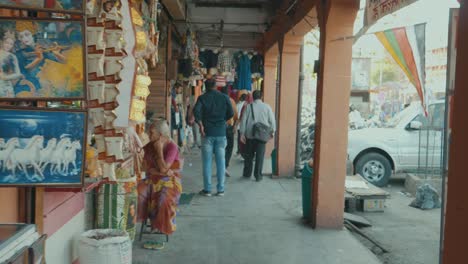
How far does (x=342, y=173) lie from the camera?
6.60 m

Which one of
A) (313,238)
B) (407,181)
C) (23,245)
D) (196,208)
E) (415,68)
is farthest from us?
(407,181)

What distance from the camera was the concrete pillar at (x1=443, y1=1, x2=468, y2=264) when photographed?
2.83 metres

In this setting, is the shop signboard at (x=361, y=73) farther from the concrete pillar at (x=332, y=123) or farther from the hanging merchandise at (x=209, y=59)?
the concrete pillar at (x=332, y=123)

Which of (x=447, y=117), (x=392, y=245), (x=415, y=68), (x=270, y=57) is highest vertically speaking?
(x=270, y=57)

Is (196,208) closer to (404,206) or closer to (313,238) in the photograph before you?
(313,238)

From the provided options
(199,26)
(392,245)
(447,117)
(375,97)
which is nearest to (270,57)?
(199,26)

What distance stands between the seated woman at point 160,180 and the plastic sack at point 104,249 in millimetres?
1153

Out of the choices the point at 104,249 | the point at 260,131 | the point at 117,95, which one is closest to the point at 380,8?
the point at 117,95

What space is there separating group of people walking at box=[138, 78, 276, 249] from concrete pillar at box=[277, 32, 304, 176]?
2.32 feet

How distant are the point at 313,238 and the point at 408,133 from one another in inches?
240

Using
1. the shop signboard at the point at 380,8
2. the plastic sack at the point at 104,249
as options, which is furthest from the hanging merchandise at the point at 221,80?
the plastic sack at the point at 104,249

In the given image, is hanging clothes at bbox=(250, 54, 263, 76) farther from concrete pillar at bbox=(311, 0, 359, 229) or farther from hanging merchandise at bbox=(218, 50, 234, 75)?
concrete pillar at bbox=(311, 0, 359, 229)

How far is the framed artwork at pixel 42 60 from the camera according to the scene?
8.87ft

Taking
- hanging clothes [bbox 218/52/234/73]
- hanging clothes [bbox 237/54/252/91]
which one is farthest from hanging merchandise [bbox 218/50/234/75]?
hanging clothes [bbox 237/54/252/91]
